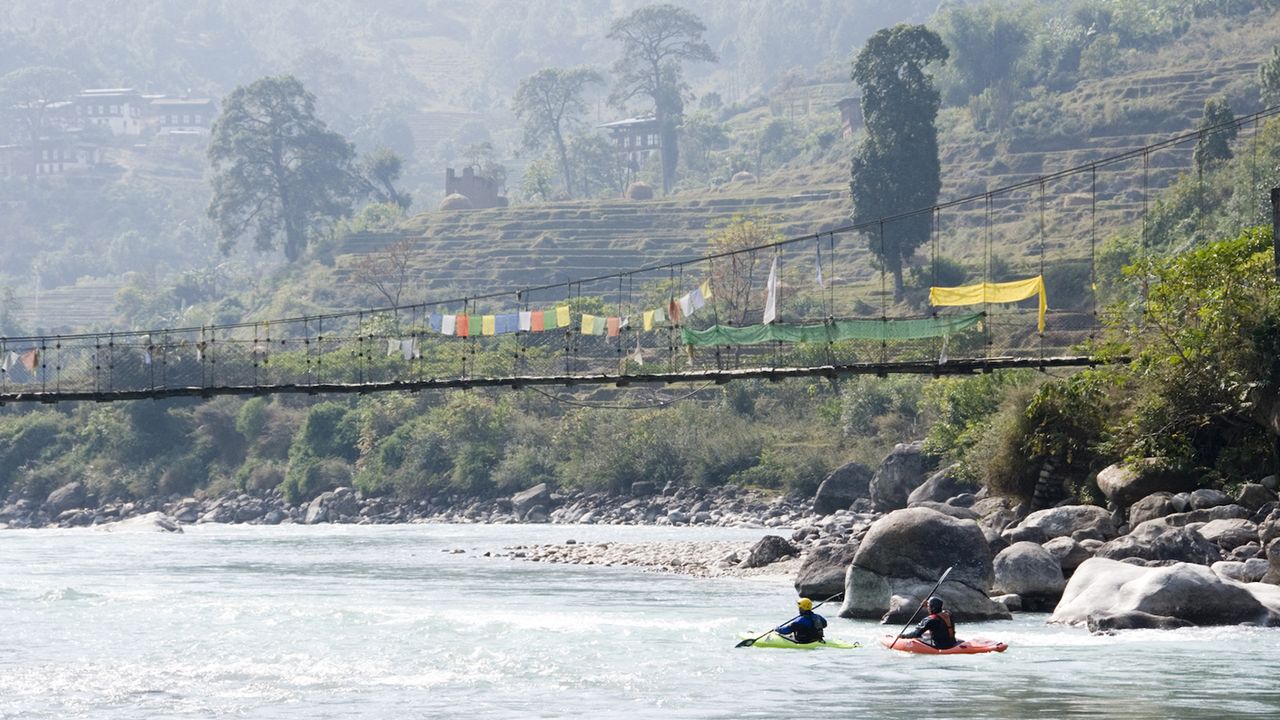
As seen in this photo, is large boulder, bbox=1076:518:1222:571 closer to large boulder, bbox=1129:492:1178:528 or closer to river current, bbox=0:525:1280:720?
river current, bbox=0:525:1280:720

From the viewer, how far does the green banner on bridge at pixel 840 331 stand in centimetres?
3616

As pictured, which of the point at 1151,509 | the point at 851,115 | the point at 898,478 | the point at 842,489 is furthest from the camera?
the point at 851,115

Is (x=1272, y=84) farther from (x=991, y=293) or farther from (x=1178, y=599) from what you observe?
(x=1178, y=599)

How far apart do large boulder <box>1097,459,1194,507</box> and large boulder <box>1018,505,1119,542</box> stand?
0.76 m

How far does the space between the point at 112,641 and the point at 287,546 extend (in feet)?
84.2

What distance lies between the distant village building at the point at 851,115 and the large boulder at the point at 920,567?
105157 millimetres

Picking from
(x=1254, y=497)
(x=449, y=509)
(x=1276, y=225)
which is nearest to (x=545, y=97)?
(x=449, y=509)

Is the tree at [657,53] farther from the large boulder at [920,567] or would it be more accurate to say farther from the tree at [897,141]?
the large boulder at [920,567]

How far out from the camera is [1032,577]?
2709 centimetres

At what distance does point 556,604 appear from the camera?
3109cm

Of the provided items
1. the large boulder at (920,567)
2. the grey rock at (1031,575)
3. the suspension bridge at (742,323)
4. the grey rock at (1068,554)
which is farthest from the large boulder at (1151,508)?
the suspension bridge at (742,323)

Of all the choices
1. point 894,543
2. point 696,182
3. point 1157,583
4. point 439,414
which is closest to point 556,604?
point 894,543

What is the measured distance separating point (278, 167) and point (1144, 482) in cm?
10727

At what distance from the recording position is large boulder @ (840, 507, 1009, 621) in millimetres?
25828
